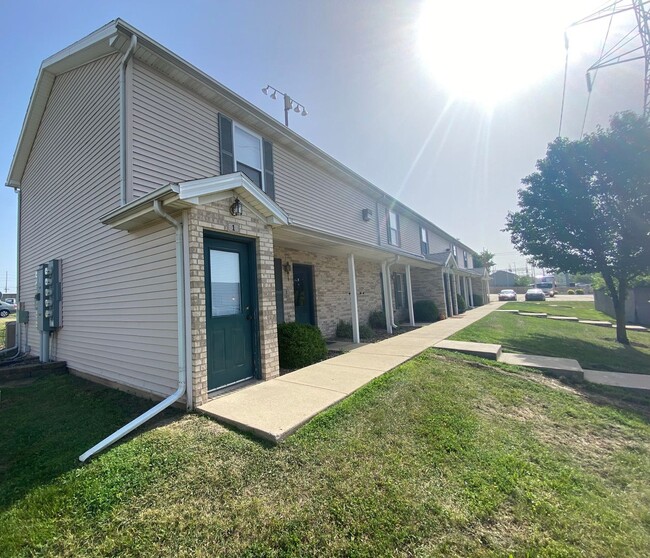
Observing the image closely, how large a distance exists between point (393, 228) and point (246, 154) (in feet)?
29.1

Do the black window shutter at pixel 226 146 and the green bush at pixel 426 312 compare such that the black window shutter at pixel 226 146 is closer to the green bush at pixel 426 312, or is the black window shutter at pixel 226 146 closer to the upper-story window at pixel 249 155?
the upper-story window at pixel 249 155

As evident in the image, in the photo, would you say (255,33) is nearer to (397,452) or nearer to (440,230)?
(397,452)

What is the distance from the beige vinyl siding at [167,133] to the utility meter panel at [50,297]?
425cm

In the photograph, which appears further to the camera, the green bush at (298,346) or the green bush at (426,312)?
the green bush at (426,312)

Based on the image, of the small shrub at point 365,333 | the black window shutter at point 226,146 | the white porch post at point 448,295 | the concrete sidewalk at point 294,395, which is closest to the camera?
the concrete sidewalk at point 294,395

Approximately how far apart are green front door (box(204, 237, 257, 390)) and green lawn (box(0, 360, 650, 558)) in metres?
0.96

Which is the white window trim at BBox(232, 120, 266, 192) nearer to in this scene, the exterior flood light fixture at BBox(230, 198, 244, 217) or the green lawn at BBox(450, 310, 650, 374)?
the exterior flood light fixture at BBox(230, 198, 244, 217)

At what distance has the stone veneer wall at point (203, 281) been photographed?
3.94 m

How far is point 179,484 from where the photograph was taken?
2506 mm

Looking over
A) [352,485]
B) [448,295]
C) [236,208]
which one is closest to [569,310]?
[448,295]

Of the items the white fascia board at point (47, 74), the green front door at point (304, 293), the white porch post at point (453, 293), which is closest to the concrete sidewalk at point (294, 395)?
the green front door at point (304, 293)

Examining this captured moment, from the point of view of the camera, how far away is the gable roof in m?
5.27

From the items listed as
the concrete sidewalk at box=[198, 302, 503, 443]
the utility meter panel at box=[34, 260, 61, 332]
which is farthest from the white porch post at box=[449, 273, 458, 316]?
the utility meter panel at box=[34, 260, 61, 332]

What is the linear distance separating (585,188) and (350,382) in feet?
34.4
